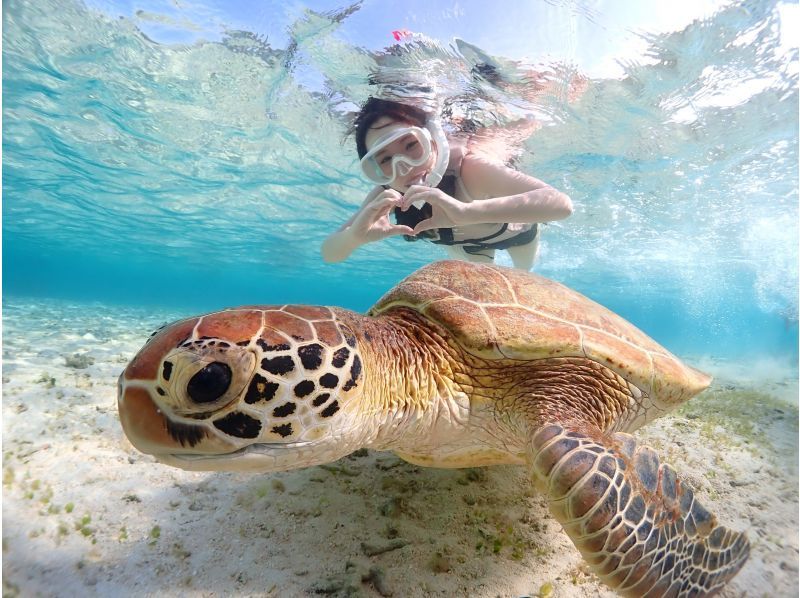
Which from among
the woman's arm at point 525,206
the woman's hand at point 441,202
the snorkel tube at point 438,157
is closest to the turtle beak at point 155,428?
the woman's hand at point 441,202

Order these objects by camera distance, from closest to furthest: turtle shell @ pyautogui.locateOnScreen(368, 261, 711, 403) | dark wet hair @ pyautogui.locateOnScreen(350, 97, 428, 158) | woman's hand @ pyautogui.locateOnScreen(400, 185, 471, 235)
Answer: turtle shell @ pyautogui.locateOnScreen(368, 261, 711, 403) → woman's hand @ pyautogui.locateOnScreen(400, 185, 471, 235) → dark wet hair @ pyautogui.locateOnScreen(350, 97, 428, 158)

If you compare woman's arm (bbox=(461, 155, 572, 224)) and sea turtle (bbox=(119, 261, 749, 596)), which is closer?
sea turtle (bbox=(119, 261, 749, 596))

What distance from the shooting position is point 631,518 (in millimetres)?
1365

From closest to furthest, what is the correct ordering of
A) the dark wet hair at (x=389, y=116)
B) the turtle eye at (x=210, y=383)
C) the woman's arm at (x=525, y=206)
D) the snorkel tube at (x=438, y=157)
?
1. the turtle eye at (x=210, y=383)
2. the woman's arm at (x=525, y=206)
3. the snorkel tube at (x=438, y=157)
4. the dark wet hair at (x=389, y=116)

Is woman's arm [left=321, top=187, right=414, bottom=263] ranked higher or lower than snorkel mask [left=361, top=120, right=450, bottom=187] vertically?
lower

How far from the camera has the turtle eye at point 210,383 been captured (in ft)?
4.00

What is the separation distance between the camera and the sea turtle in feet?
4.16

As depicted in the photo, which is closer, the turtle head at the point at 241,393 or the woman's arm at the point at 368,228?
the turtle head at the point at 241,393

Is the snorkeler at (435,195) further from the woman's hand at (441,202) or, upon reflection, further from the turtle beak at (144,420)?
the turtle beak at (144,420)

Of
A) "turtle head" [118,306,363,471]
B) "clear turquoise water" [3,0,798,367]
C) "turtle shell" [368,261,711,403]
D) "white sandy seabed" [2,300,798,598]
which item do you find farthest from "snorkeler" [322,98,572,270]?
"clear turquoise water" [3,0,798,367]

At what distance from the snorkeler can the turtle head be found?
1.60 meters

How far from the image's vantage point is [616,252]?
61.0 ft

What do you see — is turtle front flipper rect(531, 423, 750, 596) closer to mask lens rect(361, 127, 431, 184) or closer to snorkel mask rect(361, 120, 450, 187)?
snorkel mask rect(361, 120, 450, 187)

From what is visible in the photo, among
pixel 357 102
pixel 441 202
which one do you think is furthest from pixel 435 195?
pixel 357 102
